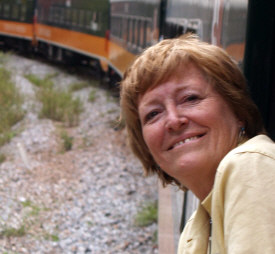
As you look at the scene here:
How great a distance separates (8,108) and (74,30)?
6.35 m

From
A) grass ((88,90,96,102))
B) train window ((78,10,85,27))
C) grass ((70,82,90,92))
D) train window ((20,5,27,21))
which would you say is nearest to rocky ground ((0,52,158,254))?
grass ((88,90,96,102))

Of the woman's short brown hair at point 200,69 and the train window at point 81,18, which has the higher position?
the woman's short brown hair at point 200,69

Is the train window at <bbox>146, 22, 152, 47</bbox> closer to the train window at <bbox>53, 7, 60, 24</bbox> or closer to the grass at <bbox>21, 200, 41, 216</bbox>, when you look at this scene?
the grass at <bbox>21, 200, 41, 216</bbox>

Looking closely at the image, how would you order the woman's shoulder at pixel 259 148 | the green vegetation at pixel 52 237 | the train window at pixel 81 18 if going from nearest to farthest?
the woman's shoulder at pixel 259 148, the green vegetation at pixel 52 237, the train window at pixel 81 18

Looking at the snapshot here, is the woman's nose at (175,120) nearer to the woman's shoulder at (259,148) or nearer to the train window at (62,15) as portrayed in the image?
the woman's shoulder at (259,148)

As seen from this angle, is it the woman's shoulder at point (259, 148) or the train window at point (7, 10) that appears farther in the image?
the train window at point (7, 10)

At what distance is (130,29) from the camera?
470 inches

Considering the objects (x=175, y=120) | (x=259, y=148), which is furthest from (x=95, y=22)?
(x=259, y=148)

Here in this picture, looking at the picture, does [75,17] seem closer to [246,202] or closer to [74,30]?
[74,30]

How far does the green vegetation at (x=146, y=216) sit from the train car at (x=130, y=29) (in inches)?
118

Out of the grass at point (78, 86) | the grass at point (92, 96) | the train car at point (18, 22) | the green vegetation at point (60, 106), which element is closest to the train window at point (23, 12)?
the train car at point (18, 22)

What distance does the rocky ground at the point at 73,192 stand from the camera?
5895mm

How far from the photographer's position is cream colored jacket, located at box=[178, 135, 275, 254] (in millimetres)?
1253

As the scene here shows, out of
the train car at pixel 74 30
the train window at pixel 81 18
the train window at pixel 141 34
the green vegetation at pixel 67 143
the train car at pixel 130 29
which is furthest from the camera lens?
the train window at pixel 81 18
